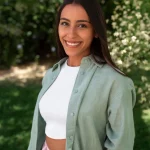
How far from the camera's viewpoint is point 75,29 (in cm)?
182

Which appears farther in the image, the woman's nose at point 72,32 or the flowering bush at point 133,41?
the flowering bush at point 133,41

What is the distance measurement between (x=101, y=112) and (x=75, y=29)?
41 cm

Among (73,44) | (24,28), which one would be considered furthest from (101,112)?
(24,28)

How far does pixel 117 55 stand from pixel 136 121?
0.90 metres

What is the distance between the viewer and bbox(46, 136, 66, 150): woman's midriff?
189 cm

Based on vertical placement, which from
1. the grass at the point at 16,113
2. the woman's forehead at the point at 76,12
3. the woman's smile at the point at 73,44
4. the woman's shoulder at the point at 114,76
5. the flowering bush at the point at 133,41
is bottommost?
the grass at the point at 16,113

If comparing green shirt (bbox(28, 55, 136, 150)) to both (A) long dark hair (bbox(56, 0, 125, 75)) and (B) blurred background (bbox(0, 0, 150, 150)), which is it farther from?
(B) blurred background (bbox(0, 0, 150, 150))

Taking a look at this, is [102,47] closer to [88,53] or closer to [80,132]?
[88,53]

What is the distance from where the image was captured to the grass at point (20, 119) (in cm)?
437

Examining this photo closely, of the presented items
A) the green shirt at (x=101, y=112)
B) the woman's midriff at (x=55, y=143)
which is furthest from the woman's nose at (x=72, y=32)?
the woman's midriff at (x=55, y=143)

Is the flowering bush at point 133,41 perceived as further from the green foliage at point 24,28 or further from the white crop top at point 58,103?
the green foliage at point 24,28

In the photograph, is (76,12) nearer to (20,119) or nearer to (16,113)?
(20,119)

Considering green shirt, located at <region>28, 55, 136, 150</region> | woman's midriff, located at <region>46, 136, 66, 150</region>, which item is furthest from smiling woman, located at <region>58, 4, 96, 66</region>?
woman's midriff, located at <region>46, 136, 66, 150</region>

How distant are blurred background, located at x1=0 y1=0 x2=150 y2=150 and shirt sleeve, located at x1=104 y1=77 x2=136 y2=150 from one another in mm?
2524
